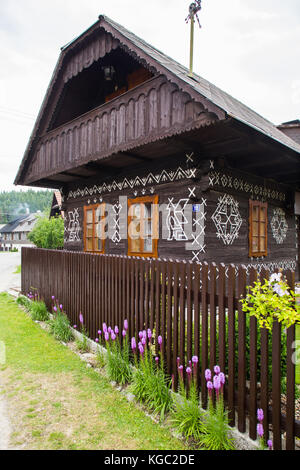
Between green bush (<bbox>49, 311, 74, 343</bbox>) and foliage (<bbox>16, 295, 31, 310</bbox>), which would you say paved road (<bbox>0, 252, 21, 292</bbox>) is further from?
green bush (<bbox>49, 311, 74, 343</bbox>)

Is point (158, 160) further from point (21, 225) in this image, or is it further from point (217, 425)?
point (21, 225)

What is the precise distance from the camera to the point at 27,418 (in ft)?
10.6

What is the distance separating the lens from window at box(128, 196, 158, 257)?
8.08 metres

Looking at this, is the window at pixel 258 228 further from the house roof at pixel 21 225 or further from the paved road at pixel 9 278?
the house roof at pixel 21 225

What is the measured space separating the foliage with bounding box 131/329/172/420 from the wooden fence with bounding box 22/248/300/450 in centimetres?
15

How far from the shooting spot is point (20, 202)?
12044 centimetres

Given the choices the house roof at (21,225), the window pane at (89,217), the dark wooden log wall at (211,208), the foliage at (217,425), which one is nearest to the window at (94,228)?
the window pane at (89,217)

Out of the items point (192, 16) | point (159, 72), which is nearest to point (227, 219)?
point (159, 72)

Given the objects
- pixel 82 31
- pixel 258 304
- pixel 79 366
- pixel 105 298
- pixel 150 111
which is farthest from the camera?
pixel 82 31

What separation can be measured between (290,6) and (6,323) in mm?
10028

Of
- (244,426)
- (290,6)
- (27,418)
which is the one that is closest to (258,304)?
(244,426)

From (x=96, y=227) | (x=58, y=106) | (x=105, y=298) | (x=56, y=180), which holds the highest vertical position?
(x=58, y=106)

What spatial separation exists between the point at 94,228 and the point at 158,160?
361 centimetres
